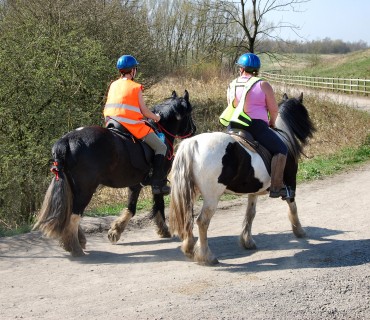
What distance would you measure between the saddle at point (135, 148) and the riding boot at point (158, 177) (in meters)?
0.11

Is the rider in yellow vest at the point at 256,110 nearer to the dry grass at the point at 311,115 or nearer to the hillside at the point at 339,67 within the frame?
the dry grass at the point at 311,115

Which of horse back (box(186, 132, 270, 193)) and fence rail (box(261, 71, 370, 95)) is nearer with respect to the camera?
horse back (box(186, 132, 270, 193))

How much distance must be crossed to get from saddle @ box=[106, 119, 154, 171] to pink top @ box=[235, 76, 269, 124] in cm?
158

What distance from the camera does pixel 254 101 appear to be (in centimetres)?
736

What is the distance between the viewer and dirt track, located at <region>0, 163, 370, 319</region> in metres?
5.51

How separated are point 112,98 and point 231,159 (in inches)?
80.0

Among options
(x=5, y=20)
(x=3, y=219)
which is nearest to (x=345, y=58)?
(x=5, y=20)

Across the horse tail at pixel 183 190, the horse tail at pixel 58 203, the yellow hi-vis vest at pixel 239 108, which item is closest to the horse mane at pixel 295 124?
the yellow hi-vis vest at pixel 239 108

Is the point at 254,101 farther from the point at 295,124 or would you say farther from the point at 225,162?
the point at 295,124

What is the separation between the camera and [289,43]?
3125 cm

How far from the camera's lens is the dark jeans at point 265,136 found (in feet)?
24.6

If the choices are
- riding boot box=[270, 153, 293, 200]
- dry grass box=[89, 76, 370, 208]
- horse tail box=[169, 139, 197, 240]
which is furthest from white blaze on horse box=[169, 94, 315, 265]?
dry grass box=[89, 76, 370, 208]

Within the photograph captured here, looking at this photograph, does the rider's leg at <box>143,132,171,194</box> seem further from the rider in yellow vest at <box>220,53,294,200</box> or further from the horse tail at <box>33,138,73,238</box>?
the horse tail at <box>33,138,73,238</box>

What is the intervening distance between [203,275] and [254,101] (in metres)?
2.35
